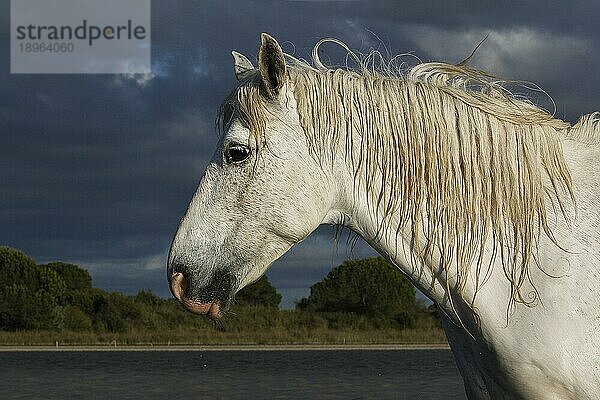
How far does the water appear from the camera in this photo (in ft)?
66.8

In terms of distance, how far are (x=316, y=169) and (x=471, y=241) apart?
0.60m

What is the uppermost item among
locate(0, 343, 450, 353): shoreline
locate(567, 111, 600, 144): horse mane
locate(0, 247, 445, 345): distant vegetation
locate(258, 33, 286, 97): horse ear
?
locate(258, 33, 286, 97): horse ear

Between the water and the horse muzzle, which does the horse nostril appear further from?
the water

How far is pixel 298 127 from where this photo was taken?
291cm

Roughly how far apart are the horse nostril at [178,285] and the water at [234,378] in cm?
1696

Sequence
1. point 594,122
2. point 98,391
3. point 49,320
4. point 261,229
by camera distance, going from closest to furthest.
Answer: point 261,229
point 594,122
point 98,391
point 49,320

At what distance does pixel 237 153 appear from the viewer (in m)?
Answer: 2.86

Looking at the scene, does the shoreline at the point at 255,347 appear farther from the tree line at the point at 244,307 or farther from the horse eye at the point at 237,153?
the horse eye at the point at 237,153

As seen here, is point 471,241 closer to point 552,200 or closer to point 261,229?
point 552,200

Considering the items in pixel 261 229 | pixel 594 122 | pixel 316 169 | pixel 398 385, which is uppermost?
pixel 594 122

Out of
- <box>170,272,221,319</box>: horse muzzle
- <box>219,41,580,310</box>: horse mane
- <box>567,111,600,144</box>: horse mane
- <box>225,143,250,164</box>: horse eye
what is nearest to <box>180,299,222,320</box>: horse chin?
<box>170,272,221,319</box>: horse muzzle

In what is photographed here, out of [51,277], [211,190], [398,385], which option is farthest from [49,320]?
[211,190]

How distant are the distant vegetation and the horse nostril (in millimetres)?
39528

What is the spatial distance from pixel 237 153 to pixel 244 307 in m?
43.0
